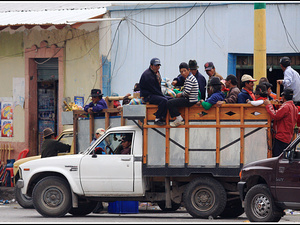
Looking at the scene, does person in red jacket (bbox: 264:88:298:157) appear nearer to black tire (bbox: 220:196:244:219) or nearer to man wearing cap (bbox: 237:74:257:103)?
man wearing cap (bbox: 237:74:257:103)

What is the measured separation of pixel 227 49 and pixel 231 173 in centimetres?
784

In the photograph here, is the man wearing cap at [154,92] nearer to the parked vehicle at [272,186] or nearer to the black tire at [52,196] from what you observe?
the parked vehicle at [272,186]

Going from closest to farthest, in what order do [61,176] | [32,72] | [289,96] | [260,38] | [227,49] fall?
[289,96] → [61,176] → [260,38] → [227,49] → [32,72]

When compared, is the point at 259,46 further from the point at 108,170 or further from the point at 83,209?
the point at 83,209

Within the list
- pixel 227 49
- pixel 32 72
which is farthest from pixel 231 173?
pixel 32 72

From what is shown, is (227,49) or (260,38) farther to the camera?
(227,49)

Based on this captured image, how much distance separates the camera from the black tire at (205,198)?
39.8 ft

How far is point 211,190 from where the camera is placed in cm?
1224

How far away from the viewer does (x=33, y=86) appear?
22.7 m

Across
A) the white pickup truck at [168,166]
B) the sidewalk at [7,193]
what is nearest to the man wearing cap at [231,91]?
the white pickup truck at [168,166]

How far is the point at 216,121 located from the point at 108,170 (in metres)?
2.15

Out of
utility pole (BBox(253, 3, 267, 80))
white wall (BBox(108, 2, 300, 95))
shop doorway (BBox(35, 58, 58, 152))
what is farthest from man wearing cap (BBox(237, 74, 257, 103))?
shop doorway (BBox(35, 58, 58, 152))

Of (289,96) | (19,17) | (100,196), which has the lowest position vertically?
(100,196)

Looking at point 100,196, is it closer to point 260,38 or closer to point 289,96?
point 289,96
